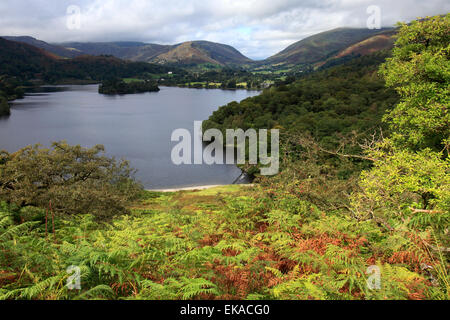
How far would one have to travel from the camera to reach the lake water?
157 feet

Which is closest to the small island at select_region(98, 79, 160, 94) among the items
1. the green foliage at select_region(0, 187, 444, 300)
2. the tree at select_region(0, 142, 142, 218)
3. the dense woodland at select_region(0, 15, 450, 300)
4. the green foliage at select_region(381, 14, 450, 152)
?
the tree at select_region(0, 142, 142, 218)

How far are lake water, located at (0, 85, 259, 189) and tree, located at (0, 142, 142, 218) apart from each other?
77.2ft

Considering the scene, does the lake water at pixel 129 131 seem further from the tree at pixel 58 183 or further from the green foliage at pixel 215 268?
the green foliage at pixel 215 268

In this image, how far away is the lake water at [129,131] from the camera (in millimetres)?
48000

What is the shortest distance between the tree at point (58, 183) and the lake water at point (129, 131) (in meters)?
23.5

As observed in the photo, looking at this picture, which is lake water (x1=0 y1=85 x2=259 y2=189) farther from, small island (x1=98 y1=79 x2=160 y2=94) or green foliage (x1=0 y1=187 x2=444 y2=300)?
small island (x1=98 y1=79 x2=160 y2=94)

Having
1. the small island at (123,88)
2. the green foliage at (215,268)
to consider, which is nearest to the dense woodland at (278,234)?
the green foliage at (215,268)

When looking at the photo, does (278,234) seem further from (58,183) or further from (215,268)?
(58,183)

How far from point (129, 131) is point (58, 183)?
62.7 m

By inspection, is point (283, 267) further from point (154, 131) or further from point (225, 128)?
point (154, 131)

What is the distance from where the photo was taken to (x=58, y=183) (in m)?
15.5

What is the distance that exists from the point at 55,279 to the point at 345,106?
7645 cm

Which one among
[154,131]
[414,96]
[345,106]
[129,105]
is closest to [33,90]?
[129,105]
